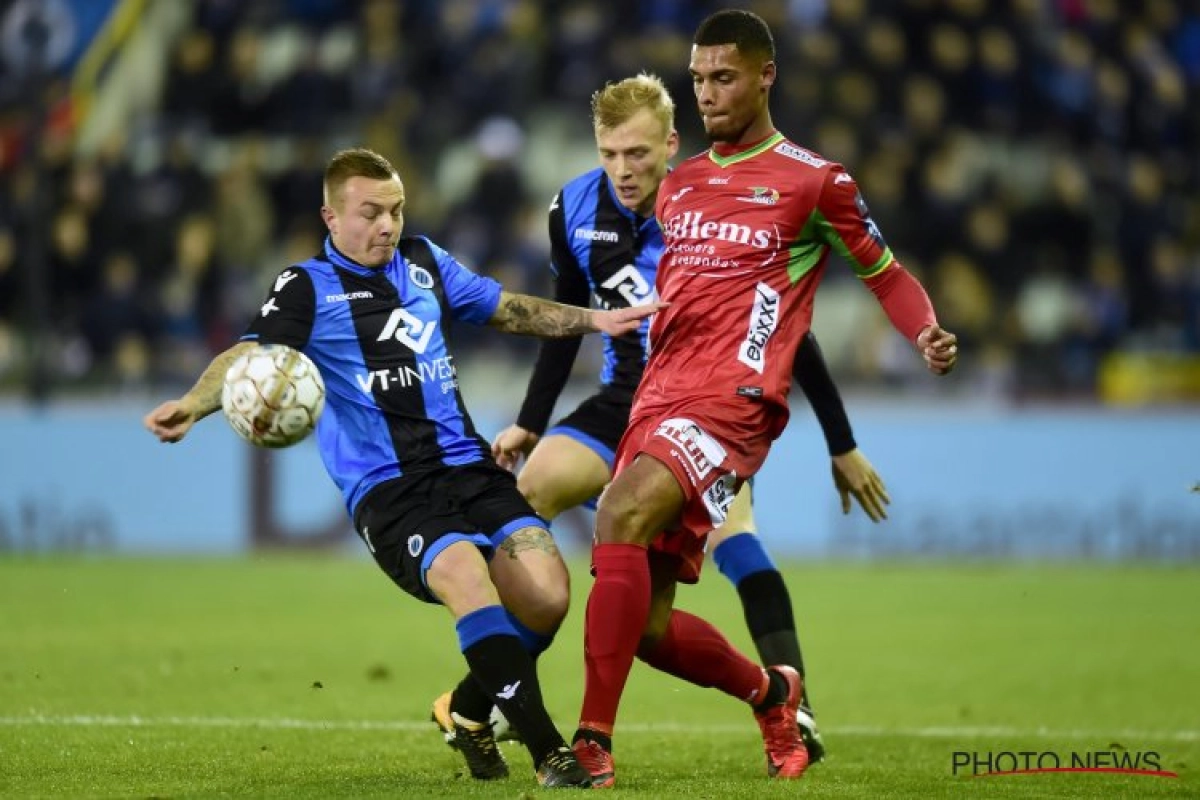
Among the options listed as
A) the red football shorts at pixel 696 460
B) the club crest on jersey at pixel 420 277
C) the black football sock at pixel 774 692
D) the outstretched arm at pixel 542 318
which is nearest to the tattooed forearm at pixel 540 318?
the outstretched arm at pixel 542 318

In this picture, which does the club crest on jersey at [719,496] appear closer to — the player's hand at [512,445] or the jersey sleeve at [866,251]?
the jersey sleeve at [866,251]

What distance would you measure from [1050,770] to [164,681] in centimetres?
445

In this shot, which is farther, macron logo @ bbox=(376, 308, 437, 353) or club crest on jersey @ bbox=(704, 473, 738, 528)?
macron logo @ bbox=(376, 308, 437, 353)

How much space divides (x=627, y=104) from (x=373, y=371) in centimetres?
135

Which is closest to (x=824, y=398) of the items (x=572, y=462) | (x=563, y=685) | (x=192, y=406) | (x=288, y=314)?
(x=572, y=462)

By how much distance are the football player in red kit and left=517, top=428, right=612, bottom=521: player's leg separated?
3.28 feet

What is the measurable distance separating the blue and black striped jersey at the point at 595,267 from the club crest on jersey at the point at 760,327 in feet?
3.86

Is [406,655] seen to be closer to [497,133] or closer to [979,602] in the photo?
[979,602]

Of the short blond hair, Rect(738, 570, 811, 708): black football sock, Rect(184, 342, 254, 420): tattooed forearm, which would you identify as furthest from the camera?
Rect(738, 570, 811, 708): black football sock

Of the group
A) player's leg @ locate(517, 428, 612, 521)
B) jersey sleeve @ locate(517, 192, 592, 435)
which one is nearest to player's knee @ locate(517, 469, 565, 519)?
player's leg @ locate(517, 428, 612, 521)

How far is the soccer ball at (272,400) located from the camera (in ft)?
19.4

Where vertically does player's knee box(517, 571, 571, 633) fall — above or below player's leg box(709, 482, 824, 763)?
above

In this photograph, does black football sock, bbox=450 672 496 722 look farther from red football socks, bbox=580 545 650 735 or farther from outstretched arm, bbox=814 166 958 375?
outstretched arm, bbox=814 166 958 375

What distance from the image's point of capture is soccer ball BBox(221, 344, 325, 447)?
233 inches
